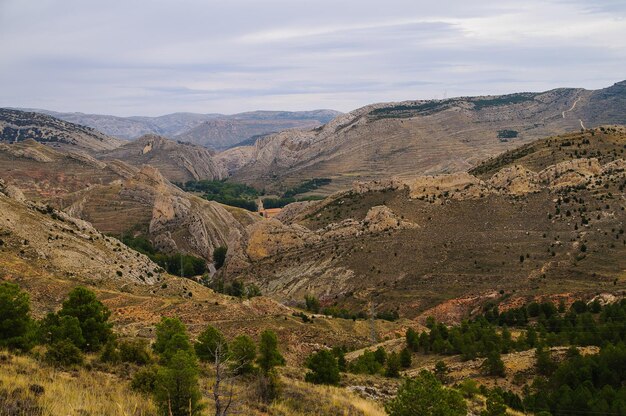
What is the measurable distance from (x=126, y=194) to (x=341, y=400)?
431 feet

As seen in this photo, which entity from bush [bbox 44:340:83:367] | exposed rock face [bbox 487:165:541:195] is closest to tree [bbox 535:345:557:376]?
bush [bbox 44:340:83:367]

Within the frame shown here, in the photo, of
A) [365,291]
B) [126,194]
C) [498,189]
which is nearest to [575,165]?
[498,189]

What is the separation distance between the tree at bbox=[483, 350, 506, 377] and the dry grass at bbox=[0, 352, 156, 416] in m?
30.7

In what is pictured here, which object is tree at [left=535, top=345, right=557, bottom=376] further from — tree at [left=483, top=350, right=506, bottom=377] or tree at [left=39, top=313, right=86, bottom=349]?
tree at [left=39, top=313, right=86, bottom=349]

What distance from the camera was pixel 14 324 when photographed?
77.5 feet

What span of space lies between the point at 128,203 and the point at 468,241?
303 ft

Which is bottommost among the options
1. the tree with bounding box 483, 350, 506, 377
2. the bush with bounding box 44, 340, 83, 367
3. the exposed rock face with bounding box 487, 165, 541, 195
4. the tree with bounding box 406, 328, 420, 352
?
the tree with bounding box 406, 328, 420, 352

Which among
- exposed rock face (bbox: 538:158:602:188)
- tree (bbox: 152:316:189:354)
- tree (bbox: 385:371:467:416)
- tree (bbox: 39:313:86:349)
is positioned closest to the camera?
tree (bbox: 385:371:467:416)

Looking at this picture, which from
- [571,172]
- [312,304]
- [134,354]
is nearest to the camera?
[134,354]

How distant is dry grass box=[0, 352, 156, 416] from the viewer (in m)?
14.5

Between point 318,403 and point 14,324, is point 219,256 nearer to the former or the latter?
point 14,324

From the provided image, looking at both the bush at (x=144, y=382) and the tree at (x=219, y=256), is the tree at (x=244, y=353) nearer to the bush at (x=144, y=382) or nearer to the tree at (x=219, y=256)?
the bush at (x=144, y=382)

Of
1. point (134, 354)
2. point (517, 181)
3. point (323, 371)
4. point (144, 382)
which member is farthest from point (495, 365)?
point (517, 181)

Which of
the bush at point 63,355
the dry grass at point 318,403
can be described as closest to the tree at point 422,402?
the dry grass at point 318,403
